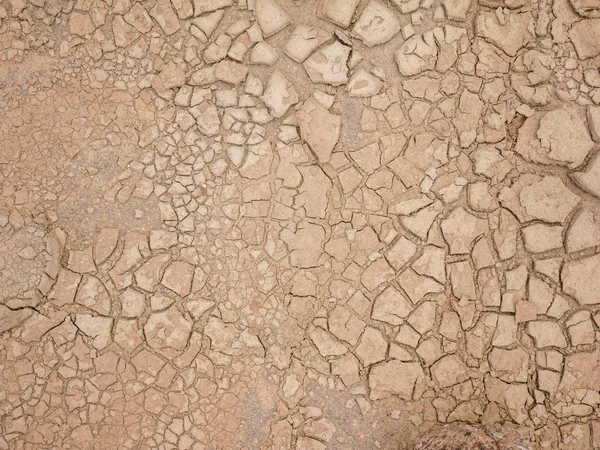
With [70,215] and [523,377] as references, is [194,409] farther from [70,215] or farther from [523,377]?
[523,377]

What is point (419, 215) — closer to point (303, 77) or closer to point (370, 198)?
point (370, 198)

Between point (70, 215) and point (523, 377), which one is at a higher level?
point (523, 377)

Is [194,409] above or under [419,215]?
under

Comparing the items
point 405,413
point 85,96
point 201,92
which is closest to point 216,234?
point 201,92

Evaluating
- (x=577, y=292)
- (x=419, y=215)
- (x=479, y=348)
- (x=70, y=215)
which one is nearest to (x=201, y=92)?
(x=70, y=215)

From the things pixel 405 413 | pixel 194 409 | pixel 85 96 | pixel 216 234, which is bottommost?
pixel 194 409

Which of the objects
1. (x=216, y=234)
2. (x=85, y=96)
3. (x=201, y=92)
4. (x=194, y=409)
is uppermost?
(x=201, y=92)
